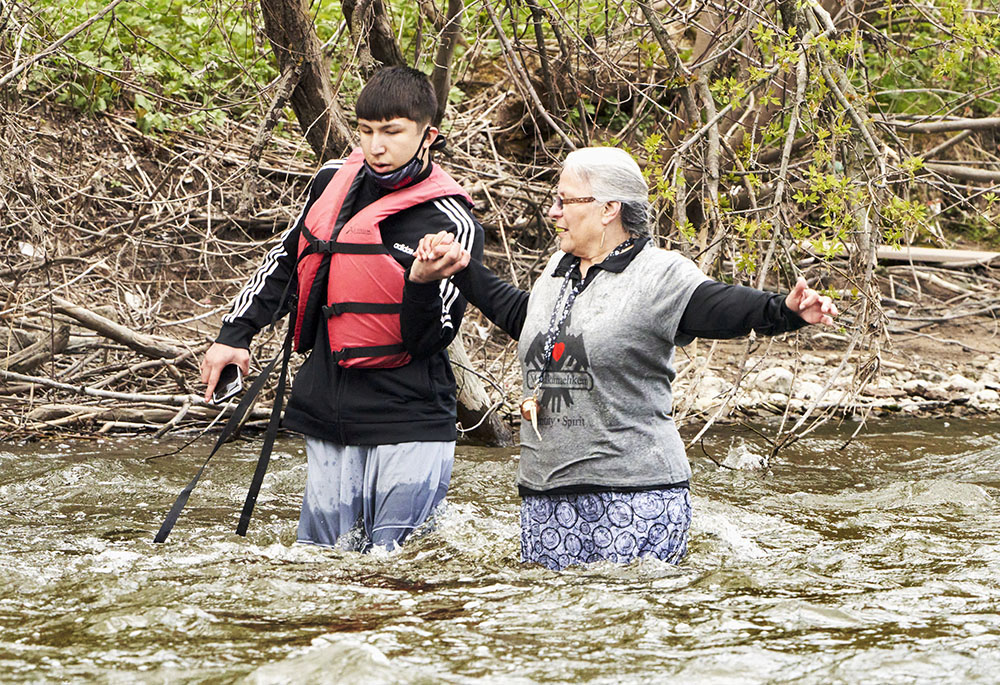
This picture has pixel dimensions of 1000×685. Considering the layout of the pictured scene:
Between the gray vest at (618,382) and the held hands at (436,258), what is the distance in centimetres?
38

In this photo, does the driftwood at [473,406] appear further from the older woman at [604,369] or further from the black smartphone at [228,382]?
the older woman at [604,369]

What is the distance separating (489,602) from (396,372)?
0.86 metres

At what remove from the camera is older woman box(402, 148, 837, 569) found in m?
3.81

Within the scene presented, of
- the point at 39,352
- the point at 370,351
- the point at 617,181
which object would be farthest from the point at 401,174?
the point at 39,352

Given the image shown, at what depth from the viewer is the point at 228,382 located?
14.3 feet

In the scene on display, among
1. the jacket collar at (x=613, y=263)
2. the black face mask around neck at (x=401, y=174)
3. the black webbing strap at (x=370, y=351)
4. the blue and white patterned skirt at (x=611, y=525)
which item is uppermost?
the black face mask around neck at (x=401, y=174)

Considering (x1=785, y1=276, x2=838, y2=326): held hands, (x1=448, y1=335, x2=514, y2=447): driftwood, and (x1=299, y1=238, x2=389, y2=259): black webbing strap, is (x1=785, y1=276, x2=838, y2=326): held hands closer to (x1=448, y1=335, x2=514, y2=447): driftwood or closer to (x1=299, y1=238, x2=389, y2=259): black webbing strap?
(x1=299, y1=238, x2=389, y2=259): black webbing strap

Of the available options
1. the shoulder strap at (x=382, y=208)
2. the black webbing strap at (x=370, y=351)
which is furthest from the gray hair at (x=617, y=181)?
the black webbing strap at (x=370, y=351)

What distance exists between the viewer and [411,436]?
4.23 m

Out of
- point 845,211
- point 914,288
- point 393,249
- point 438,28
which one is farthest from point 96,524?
point 914,288

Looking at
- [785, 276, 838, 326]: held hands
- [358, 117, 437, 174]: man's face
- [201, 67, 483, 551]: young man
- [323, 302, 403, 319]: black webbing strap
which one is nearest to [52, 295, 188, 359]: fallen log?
[201, 67, 483, 551]: young man

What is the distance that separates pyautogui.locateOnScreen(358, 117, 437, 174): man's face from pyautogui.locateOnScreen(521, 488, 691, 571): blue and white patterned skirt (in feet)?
4.09

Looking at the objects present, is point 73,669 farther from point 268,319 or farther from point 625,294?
point 625,294

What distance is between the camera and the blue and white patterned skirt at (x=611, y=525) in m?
3.89
